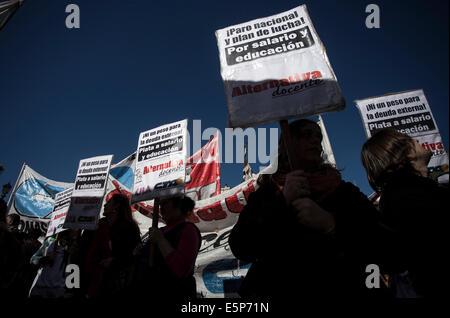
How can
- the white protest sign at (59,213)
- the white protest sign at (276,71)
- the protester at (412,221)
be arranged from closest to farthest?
the protester at (412,221), the white protest sign at (276,71), the white protest sign at (59,213)

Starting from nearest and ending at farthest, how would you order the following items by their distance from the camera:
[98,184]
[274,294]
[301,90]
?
[274,294], [301,90], [98,184]

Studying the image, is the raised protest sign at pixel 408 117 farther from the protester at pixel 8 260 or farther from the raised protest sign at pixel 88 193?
the protester at pixel 8 260

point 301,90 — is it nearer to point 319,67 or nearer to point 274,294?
point 319,67

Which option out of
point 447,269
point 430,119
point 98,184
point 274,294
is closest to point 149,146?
point 98,184

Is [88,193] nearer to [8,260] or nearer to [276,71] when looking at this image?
[8,260]

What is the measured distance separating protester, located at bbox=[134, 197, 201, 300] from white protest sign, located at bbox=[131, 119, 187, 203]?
76 centimetres

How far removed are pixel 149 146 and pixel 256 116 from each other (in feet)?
8.40

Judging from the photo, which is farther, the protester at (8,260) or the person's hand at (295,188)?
the protester at (8,260)

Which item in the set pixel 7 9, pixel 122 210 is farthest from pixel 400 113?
pixel 7 9

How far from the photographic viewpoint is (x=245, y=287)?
1152 mm

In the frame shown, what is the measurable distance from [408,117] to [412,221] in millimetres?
3615

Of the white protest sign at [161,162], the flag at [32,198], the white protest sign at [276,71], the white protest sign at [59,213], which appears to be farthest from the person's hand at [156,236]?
the flag at [32,198]

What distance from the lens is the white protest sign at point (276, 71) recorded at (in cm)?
146

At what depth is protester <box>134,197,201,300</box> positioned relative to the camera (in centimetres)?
204
